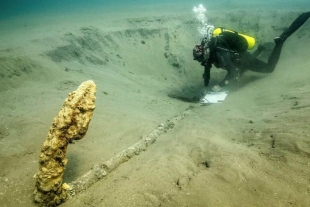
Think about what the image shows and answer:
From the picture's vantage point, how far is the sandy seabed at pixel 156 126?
233 centimetres

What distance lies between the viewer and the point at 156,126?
425cm

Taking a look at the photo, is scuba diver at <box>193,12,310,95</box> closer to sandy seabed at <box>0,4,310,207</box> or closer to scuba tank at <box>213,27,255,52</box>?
scuba tank at <box>213,27,255,52</box>

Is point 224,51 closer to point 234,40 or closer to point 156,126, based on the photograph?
point 234,40

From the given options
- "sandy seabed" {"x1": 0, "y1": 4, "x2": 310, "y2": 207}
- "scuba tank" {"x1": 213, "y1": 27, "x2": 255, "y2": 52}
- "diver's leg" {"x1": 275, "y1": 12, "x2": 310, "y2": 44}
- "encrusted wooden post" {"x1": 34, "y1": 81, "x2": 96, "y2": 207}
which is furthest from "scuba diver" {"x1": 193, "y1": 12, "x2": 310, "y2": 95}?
"encrusted wooden post" {"x1": 34, "y1": 81, "x2": 96, "y2": 207}

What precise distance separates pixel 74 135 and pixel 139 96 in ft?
13.1

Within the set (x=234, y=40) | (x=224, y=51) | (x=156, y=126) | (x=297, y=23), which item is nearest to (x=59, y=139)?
(x=156, y=126)

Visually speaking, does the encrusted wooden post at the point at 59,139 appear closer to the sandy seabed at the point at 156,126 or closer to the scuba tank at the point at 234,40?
the sandy seabed at the point at 156,126

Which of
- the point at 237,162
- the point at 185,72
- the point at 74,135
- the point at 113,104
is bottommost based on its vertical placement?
the point at 185,72

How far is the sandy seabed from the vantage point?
2328mm

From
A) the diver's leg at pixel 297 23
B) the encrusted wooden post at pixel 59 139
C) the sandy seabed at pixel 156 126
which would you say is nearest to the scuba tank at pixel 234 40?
the sandy seabed at pixel 156 126

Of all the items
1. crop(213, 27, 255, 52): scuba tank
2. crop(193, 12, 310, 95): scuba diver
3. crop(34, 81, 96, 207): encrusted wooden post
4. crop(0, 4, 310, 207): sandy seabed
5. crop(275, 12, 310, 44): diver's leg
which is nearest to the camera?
crop(34, 81, 96, 207): encrusted wooden post

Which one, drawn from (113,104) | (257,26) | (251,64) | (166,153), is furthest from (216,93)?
(257,26)

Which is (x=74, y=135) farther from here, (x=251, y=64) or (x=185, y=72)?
(x=185, y=72)

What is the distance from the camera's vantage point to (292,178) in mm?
2223
